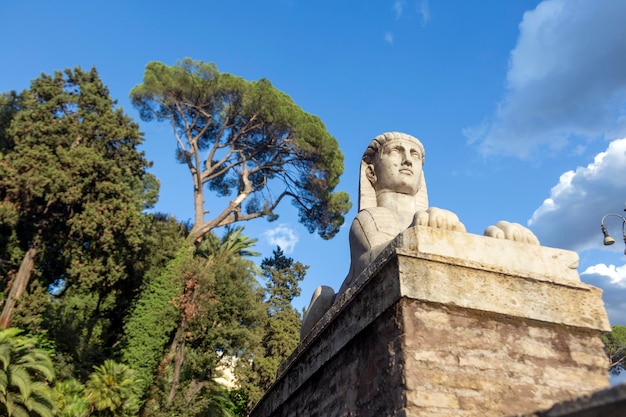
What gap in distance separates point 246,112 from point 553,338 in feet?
62.9

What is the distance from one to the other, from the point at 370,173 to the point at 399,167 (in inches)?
15.5

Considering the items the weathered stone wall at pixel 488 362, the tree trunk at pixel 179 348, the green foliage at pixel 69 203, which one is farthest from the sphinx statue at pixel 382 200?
the tree trunk at pixel 179 348

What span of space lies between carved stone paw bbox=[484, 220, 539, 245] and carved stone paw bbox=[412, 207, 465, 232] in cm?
25

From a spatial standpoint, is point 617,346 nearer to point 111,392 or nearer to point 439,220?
point 111,392

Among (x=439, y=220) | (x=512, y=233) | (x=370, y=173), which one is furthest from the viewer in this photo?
(x=370, y=173)

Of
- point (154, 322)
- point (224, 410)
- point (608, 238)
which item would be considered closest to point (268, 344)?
point (224, 410)

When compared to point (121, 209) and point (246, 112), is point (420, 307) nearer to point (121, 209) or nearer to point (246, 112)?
point (121, 209)

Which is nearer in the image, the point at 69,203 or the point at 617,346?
the point at 69,203

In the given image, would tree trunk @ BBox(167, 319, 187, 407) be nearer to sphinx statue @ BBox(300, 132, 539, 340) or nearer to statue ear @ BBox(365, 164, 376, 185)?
sphinx statue @ BBox(300, 132, 539, 340)

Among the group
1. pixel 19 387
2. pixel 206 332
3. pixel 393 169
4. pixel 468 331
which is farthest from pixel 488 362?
pixel 206 332

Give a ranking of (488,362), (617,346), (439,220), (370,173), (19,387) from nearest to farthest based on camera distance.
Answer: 1. (488,362)
2. (439,220)
3. (370,173)
4. (19,387)
5. (617,346)

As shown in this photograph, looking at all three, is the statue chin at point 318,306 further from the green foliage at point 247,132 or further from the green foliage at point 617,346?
the green foliage at point 617,346

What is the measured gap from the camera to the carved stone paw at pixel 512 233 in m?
3.18

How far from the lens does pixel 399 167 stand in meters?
4.46
